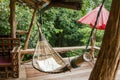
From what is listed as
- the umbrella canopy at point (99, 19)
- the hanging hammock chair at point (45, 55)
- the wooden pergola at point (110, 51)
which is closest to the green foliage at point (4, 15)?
the hanging hammock chair at point (45, 55)

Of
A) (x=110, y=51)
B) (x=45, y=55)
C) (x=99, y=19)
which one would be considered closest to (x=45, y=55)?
(x=45, y=55)

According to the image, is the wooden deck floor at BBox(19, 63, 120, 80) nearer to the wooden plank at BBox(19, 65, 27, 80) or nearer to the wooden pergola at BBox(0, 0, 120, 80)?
the wooden plank at BBox(19, 65, 27, 80)

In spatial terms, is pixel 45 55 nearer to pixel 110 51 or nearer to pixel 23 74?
pixel 23 74

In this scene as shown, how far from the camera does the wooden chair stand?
3242 millimetres

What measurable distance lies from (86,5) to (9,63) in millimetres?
4354

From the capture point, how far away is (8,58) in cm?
359

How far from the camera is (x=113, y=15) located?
1.30m

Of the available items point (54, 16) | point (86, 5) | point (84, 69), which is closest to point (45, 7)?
point (84, 69)

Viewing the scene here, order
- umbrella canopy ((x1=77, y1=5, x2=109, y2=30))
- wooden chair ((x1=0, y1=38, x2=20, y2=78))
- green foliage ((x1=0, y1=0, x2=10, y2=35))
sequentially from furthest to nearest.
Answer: green foliage ((x1=0, y1=0, x2=10, y2=35)) < umbrella canopy ((x1=77, y1=5, x2=109, y2=30)) < wooden chair ((x1=0, y1=38, x2=20, y2=78))

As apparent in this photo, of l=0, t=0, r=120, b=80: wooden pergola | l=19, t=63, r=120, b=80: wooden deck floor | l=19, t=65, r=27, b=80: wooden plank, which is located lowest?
l=19, t=63, r=120, b=80: wooden deck floor

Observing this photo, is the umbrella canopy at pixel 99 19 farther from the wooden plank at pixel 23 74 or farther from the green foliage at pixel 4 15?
the green foliage at pixel 4 15

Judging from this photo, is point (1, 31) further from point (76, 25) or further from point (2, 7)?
point (76, 25)

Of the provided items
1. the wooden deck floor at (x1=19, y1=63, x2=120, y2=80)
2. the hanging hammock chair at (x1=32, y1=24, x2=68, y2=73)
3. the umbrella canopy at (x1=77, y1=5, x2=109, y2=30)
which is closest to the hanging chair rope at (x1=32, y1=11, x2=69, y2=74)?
the hanging hammock chair at (x1=32, y1=24, x2=68, y2=73)

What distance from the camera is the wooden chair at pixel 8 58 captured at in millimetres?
3242
